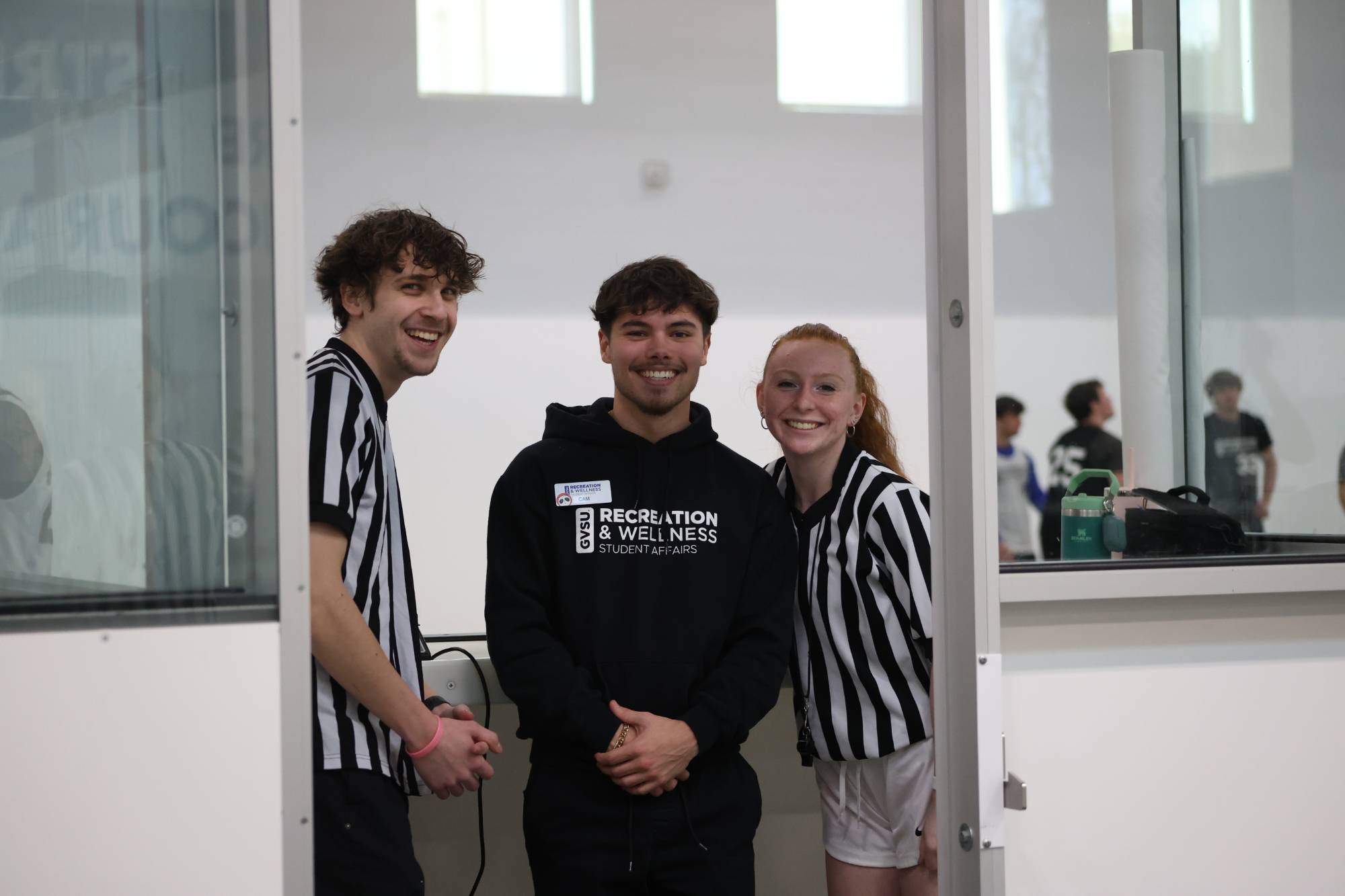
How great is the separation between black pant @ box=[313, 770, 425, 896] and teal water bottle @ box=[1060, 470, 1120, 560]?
1.11 meters

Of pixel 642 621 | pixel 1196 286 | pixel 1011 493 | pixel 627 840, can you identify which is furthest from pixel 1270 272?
pixel 627 840

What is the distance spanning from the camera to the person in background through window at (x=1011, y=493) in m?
1.61

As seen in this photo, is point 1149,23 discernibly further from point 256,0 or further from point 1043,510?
point 256,0

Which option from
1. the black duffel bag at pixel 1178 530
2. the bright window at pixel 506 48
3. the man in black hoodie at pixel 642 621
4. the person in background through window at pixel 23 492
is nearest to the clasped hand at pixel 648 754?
the man in black hoodie at pixel 642 621

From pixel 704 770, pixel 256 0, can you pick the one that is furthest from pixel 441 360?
pixel 256 0

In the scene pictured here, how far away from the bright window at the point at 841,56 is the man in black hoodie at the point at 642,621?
5.15 metres

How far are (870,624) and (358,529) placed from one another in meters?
0.86

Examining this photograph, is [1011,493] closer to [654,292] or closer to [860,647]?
[860,647]

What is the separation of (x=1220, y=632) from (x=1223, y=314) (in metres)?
0.67

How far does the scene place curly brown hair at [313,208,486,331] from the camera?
1952 millimetres

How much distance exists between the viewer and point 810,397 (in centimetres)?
208

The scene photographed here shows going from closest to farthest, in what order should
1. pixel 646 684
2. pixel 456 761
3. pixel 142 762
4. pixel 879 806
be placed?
pixel 142 762 → pixel 456 761 → pixel 646 684 → pixel 879 806

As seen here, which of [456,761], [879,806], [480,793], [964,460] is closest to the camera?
[964,460]

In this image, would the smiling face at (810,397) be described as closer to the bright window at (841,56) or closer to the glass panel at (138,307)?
the glass panel at (138,307)
